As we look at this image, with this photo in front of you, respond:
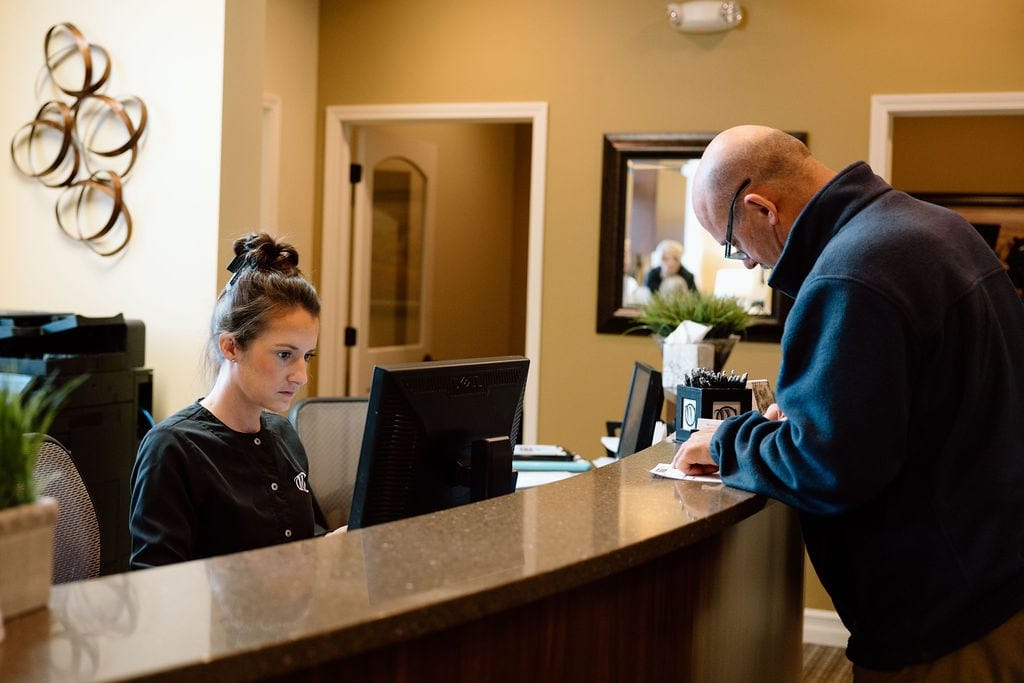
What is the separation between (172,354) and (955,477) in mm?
2942

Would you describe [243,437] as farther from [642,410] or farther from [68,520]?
[642,410]

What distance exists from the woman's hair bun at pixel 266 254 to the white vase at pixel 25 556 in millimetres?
1198

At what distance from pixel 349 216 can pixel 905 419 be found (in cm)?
412

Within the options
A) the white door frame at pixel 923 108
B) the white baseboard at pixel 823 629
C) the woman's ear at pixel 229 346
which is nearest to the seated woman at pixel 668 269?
the white door frame at pixel 923 108

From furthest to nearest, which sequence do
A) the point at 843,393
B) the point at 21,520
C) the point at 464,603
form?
the point at 843,393 → the point at 464,603 → the point at 21,520

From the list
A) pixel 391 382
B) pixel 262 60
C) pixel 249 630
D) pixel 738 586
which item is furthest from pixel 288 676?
pixel 262 60

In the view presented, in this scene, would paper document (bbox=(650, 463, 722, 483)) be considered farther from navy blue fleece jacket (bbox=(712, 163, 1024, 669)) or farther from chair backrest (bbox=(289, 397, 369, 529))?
chair backrest (bbox=(289, 397, 369, 529))

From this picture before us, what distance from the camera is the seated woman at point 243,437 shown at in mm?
1887

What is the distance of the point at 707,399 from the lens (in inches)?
89.2

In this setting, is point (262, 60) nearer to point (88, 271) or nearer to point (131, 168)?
point (131, 168)

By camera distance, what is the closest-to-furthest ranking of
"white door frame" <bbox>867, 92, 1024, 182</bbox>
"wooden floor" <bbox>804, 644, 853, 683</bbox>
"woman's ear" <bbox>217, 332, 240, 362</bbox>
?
"woman's ear" <bbox>217, 332, 240, 362</bbox>, "wooden floor" <bbox>804, 644, 853, 683</bbox>, "white door frame" <bbox>867, 92, 1024, 182</bbox>

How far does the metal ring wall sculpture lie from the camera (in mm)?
3830

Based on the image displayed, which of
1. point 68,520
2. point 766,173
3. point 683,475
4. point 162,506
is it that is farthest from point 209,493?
point 766,173

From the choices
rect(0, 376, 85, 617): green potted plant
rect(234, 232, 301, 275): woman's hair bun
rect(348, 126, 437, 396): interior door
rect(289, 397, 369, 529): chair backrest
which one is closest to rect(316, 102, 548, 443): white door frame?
rect(348, 126, 437, 396): interior door
